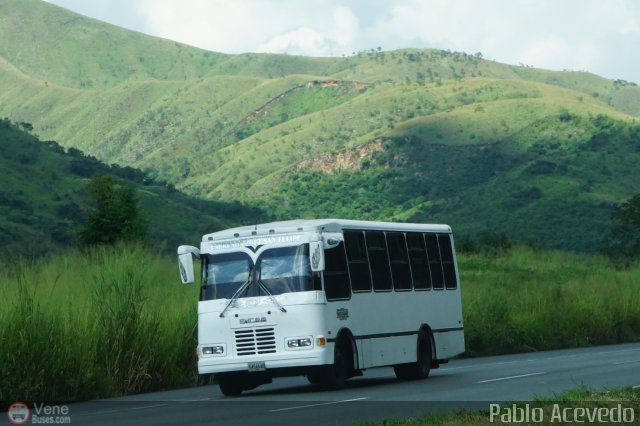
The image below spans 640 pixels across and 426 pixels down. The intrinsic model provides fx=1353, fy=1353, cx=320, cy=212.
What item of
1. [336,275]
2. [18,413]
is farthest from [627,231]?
[18,413]

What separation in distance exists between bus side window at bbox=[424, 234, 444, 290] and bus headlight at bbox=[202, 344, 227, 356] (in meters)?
5.79

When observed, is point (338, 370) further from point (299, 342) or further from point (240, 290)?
point (240, 290)

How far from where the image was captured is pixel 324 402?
19.1 metres

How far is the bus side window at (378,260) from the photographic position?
2381 cm

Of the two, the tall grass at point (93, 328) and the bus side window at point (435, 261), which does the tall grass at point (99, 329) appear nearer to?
the tall grass at point (93, 328)

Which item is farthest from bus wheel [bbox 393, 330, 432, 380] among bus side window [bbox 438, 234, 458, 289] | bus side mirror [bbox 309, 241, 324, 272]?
bus side mirror [bbox 309, 241, 324, 272]

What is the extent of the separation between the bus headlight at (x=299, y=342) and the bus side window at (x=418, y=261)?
444 cm

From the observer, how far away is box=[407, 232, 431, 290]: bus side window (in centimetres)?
2545

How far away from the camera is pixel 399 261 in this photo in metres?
24.9

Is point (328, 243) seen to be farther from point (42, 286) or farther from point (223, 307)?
point (42, 286)

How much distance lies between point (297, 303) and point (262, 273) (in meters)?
0.89

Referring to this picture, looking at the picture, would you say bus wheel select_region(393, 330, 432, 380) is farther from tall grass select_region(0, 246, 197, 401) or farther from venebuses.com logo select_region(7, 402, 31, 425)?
venebuses.com logo select_region(7, 402, 31, 425)

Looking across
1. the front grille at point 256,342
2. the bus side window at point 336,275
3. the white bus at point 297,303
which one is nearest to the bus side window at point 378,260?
the white bus at point 297,303

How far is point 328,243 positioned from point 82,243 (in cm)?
4034
